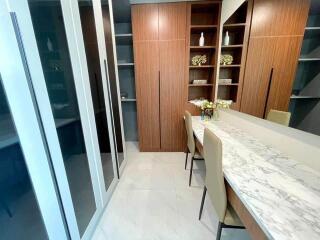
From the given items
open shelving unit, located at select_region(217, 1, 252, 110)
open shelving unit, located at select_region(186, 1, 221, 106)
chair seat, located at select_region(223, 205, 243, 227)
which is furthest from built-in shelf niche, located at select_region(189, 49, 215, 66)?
chair seat, located at select_region(223, 205, 243, 227)

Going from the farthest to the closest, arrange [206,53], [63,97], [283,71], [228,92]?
[206,53] → [228,92] → [283,71] → [63,97]

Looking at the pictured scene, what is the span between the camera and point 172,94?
2.77 meters

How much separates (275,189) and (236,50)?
1642 millimetres

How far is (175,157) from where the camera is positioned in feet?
9.38

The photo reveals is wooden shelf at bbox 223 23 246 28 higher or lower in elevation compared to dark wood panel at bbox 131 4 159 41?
lower

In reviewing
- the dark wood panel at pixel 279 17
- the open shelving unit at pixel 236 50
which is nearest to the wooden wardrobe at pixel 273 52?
the dark wood panel at pixel 279 17

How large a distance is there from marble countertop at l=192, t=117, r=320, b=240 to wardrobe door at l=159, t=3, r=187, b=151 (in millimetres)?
1479

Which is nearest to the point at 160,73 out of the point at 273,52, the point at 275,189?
the point at 273,52

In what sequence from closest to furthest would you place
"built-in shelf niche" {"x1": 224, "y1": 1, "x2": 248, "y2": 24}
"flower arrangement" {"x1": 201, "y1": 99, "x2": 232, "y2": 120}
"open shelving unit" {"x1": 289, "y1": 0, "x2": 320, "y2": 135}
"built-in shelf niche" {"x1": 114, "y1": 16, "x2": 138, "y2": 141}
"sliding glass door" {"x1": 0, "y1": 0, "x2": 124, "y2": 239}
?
1. "sliding glass door" {"x1": 0, "y1": 0, "x2": 124, "y2": 239}
2. "open shelving unit" {"x1": 289, "y1": 0, "x2": 320, "y2": 135}
3. "built-in shelf niche" {"x1": 224, "y1": 1, "x2": 248, "y2": 24}
4. "flower arrangement" {"x1": 201, "y1": 99, "x2": 232, "y2": 120}
5. "built-in shelf niche" {"x1": 114, "y1": 16, "x2": 138, "y2": 141}

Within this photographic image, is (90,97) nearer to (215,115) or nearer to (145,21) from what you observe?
(145,21)

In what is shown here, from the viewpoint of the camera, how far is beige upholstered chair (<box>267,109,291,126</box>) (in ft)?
3.97

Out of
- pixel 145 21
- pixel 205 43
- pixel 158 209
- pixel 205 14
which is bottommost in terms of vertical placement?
pixel 158 209

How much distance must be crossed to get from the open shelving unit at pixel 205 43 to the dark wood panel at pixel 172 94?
6.5 inches

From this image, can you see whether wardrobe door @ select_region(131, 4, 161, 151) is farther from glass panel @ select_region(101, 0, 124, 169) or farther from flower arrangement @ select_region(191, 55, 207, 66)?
flower arrangement @ select_region(191, 55, 207, 66)
